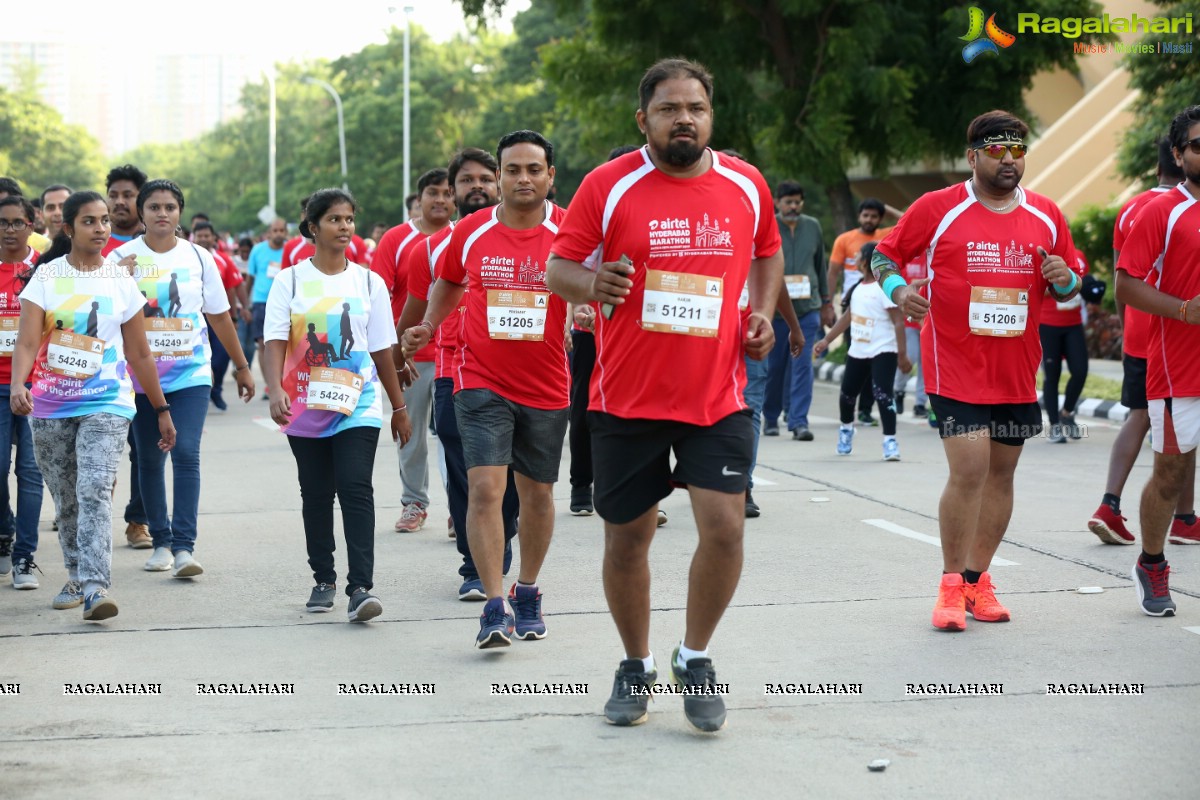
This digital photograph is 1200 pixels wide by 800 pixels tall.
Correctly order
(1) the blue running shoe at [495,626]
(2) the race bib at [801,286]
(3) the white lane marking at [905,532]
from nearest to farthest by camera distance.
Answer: (1) the blue running shoe at [495,626] < (3) the white lane marking at [905,532] < (2) the race bib at [801,286]

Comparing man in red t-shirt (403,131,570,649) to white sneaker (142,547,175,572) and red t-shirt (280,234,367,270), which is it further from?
red t-shirt (280,234,367,270)

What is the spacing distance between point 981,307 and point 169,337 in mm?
3938

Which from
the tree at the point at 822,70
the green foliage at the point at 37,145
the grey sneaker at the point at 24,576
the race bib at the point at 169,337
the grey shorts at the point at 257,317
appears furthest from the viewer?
the green foliage at the point at 37,145

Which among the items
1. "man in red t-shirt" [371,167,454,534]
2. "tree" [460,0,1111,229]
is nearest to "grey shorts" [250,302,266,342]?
"tree" [460,0,1111,229]

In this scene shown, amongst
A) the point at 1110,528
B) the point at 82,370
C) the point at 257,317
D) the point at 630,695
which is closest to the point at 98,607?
the point at 82,370

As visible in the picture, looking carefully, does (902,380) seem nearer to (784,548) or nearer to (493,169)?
(784,548)

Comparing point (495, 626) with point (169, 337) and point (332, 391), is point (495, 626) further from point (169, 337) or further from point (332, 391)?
point (169, 337)

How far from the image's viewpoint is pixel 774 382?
1385 centimetres

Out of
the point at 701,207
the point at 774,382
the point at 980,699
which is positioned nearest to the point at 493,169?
the point at 701,207

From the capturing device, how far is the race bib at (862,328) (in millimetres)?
12633

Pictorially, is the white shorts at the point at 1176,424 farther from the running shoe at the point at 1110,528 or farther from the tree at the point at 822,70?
the tree at the point at 822,70

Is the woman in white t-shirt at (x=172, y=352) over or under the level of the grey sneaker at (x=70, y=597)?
over

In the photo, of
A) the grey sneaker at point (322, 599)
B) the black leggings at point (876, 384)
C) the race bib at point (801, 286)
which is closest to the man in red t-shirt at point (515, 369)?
the grey sneaker at point (322, 599)

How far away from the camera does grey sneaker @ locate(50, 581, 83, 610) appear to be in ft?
23.4
